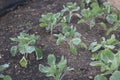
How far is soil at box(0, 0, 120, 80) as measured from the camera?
1996 mm

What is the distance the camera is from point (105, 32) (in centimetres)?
248

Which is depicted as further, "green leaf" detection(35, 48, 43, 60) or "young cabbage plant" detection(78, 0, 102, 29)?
"young cabbage plant" detection(78, 0, 102, 29)

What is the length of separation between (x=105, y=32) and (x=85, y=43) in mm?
259

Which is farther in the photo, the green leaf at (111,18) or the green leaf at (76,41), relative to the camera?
the green leaf at (111,18)

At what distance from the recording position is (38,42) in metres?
2.30

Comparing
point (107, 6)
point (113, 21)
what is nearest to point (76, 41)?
point (113, 21)

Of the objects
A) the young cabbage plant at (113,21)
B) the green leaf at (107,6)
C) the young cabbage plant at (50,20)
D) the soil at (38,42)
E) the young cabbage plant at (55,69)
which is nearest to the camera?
the young cabbage plant at (55,69)

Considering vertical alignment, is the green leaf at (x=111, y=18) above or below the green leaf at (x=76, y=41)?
above

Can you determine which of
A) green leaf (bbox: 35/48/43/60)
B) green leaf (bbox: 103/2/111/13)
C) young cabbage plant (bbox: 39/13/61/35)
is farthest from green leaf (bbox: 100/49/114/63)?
green leaf (bbox: 103/2/111/13)

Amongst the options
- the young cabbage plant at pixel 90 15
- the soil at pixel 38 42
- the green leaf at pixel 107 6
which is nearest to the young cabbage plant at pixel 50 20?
the soil at pixel 38 42

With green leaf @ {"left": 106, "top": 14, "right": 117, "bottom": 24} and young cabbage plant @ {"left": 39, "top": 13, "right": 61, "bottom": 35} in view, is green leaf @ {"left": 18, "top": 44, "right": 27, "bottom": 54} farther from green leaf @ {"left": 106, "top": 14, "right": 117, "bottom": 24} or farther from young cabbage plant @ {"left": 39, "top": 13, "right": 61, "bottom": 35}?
green leaf @ {"left": 106, "top": 14, "right": 117, "bottom": 24}

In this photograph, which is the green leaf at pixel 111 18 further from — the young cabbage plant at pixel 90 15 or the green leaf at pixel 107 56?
the green leaf at pixel 107 56

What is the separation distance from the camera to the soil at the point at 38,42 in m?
2.00

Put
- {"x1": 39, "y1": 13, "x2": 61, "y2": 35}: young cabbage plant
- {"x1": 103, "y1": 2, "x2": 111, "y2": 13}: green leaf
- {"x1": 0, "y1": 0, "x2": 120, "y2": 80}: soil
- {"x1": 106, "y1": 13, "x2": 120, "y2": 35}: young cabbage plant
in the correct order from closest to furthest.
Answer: {"x1": 0, "y1": 0, "x2": 120, "y2": 80}: soil → {"x1": 39, "y1": 13, "x2": 61, "y2": 35}: young cabbage plant → {"x1": 106, "y1": 13, "x2": 120, "y2": 35}: young cabbage plant → {"x1": 103, "y1": 2, "x2": 111, "y2": 13}: green leaf
